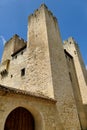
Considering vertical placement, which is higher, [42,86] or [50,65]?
[50,65]

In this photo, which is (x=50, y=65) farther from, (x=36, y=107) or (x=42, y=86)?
(x=36, y=107)

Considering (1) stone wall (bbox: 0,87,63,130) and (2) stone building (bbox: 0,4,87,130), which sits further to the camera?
(2) stone building (bbox: 0,4,87,130)

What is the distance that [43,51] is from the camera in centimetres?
868

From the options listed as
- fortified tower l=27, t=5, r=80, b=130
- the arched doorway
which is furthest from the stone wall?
fortified tower l=27, t=5, r=80, b=130

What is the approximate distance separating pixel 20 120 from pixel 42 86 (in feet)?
8.24

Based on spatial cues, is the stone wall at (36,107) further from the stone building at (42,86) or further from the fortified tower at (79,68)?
the fortified tower at (79,68)

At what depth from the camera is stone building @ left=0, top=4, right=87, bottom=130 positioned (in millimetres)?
4945

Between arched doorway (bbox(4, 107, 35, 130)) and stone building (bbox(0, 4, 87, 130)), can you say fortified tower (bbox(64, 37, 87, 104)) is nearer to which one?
stone building (bbox(0, 4, 87, 130))

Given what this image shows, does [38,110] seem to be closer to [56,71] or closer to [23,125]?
[23,125]

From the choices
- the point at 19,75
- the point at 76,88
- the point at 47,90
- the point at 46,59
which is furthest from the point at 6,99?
the point at 76,88

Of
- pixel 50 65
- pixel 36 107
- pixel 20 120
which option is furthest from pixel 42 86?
pixel 20 120

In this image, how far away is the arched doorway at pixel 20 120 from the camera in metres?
4.74

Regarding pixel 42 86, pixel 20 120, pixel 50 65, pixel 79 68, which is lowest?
→ pixel 20 120

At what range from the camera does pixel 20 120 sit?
16.7ft
